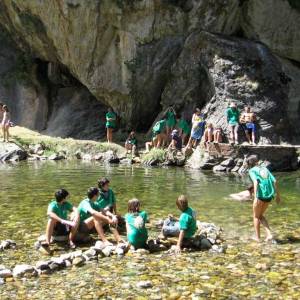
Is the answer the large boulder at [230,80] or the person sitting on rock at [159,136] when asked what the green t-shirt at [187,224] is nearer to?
the large boulder at [230,80]

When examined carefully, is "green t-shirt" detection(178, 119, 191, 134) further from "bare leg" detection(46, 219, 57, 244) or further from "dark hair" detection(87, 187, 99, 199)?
"bare leg" detection(46, 219, 57, 244)

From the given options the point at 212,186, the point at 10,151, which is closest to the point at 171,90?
the point at 10,151

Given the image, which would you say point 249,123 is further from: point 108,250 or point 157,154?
point 108,250

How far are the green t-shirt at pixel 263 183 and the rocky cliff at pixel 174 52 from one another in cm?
1610

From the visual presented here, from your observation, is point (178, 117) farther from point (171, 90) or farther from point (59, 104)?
point (59, 104)

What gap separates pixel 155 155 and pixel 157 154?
0.11 meters

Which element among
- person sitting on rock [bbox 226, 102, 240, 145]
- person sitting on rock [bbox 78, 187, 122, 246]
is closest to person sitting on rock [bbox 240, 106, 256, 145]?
person sitting on rock [bbox 226, 102, 240, 145]

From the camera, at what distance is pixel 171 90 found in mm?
31156

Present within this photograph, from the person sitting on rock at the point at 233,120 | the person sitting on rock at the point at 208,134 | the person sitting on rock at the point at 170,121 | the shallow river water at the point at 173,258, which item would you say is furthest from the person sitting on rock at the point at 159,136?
the shallow river water at the point at 173,258

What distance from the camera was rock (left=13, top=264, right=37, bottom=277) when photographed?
8.88m

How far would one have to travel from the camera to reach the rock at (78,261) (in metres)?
9.57

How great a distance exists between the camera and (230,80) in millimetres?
28266

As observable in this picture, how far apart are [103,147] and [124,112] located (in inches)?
200

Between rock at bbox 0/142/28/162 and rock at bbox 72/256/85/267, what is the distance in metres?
19.0
